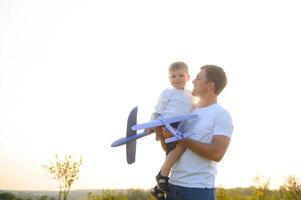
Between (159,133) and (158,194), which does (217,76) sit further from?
(158,194)

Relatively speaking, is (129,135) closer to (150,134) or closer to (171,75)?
(150,134)

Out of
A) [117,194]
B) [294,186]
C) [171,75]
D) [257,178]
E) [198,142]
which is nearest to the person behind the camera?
[198,142]

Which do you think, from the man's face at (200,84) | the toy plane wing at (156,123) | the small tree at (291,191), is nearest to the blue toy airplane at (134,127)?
the toy plane wing at (156,123)

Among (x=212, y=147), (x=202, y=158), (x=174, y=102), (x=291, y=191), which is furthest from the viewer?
(x=291, y=191)

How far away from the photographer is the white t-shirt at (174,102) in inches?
180

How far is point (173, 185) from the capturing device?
386 cm

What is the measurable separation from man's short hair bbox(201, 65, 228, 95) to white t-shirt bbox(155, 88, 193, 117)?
0.67 m

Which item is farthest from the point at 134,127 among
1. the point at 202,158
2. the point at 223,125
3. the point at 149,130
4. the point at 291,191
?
the point at 291,191

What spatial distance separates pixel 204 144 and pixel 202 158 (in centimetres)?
19

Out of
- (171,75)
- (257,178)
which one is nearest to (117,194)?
(257,178)

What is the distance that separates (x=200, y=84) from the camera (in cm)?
394

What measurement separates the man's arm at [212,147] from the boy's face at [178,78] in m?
1.18

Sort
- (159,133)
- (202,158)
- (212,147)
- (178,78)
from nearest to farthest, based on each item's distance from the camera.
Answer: (212,147)
(202,158)
(159,133)
(178,78)

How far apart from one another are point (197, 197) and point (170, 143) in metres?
0.64
